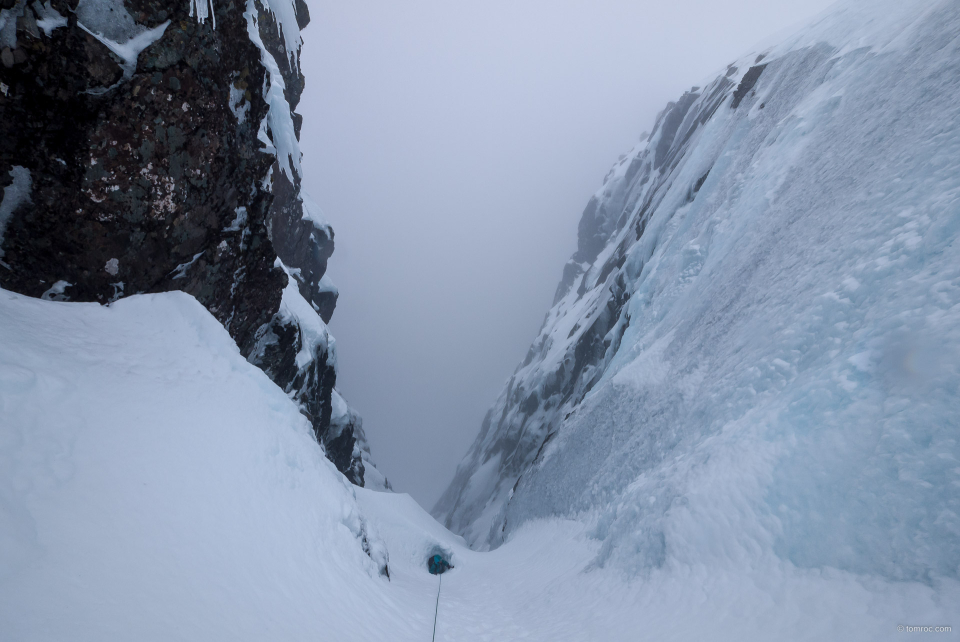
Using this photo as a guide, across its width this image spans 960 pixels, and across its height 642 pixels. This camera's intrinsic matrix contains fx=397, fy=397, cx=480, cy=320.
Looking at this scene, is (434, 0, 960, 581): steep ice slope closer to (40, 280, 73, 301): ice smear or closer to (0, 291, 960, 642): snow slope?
(0, 291, 960, 642): snow slope

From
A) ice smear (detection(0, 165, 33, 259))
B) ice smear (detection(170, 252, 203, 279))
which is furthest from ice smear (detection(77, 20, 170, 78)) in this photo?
ice smear (detection(170, 252, 203, 279))

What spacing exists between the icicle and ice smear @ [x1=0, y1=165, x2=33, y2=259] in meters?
4.31

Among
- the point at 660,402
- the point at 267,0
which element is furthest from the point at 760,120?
the point at 267,0

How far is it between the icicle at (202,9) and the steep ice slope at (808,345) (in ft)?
46.0

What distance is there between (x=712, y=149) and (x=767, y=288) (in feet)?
56.3

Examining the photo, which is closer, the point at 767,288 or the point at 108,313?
the point at 108,313

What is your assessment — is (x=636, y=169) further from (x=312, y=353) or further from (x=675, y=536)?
(x=675, y=536)

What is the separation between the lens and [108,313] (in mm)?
7527

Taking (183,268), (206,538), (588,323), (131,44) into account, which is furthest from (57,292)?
(588,323)

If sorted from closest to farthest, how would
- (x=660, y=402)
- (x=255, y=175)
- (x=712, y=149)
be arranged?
1. (x=255, y=175)
2. (x=660, y=402)
3. (x=712, y=149)

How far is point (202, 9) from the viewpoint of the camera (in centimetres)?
830

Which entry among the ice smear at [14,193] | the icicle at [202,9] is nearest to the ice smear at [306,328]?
the icicle at [202,9]

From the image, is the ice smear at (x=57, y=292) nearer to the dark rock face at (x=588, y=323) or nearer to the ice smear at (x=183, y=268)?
the ice smear at (x=183, y=268)

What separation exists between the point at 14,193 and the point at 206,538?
7133 mm
